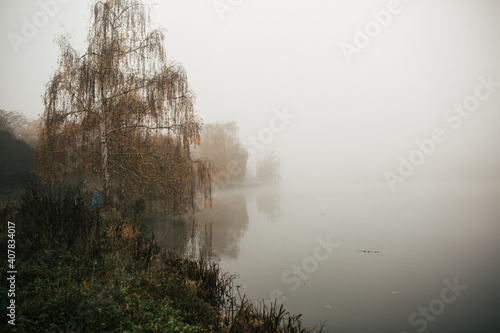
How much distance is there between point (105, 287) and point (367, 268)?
766 centimetres

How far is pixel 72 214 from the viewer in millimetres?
5605

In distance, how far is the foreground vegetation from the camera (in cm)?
321

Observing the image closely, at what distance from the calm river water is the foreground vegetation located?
5.21ft

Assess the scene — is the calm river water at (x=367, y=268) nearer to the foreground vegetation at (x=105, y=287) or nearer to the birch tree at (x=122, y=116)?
the foreground vegetation at (x=105, y=287)

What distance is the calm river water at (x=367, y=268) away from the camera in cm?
536

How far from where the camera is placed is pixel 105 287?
3.85 m

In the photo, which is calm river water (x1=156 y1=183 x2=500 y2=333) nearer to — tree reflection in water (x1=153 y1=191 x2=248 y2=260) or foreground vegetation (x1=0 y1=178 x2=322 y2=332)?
tree reflection in water (x1=153 y1=191 x2=248 y2=260)

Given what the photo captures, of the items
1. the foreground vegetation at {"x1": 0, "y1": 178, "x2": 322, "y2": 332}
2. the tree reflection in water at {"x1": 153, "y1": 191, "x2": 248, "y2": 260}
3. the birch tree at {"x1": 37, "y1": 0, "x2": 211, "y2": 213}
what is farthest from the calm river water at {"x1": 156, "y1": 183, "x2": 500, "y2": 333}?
the birch tree at {"x1": 37, "y1": 0, "x2": 211, "y2": 213}

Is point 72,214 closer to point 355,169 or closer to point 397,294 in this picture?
point 397,294

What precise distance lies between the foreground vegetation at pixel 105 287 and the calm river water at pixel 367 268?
5.21 feet

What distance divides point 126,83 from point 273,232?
386 inches

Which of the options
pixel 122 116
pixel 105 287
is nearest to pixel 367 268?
pixel 105 287

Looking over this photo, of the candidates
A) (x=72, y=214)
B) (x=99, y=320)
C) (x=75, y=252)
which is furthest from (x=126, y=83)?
(x=99, y=320)

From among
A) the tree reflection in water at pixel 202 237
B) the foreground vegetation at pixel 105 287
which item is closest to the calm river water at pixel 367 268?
the tree reflection in water at pixel 202 237
